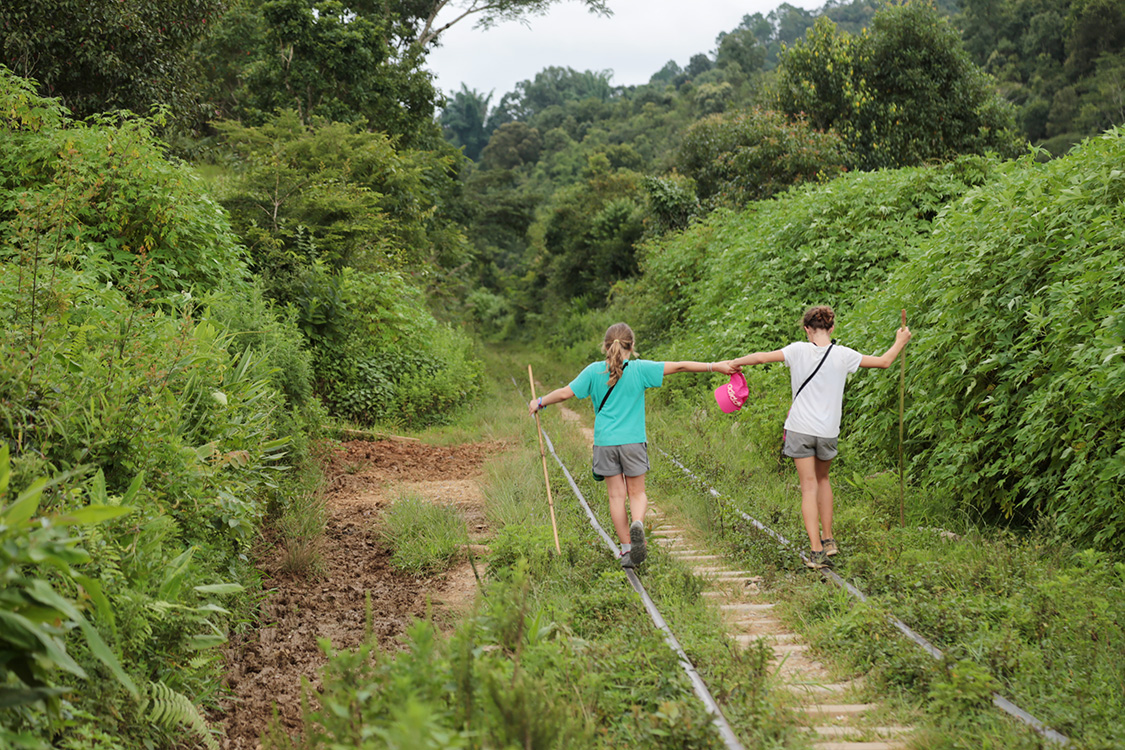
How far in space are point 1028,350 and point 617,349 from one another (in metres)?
3.63

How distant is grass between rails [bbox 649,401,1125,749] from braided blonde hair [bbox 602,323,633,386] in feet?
6.36

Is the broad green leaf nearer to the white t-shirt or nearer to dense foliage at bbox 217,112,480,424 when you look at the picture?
the white t-shirt

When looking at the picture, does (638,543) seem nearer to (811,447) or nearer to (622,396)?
(622,396)

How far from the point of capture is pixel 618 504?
611 cm

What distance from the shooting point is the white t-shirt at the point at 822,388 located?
240 inches

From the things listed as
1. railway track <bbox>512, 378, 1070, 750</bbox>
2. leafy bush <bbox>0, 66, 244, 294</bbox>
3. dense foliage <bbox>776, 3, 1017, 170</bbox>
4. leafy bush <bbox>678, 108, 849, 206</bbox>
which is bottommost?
railway track <bbox>512, 378, 1070, 750</bbox>

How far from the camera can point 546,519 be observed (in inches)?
304

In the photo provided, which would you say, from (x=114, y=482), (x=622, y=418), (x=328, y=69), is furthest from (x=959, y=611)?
(x=328, y=69)

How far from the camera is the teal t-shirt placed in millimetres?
6102

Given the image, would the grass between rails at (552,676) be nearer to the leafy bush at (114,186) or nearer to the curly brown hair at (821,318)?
the curly brown hair at (821,318)

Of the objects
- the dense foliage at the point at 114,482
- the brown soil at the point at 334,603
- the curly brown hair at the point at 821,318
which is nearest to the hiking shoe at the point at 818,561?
the curly brown hair at the point at 821,318

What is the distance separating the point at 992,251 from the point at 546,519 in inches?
197

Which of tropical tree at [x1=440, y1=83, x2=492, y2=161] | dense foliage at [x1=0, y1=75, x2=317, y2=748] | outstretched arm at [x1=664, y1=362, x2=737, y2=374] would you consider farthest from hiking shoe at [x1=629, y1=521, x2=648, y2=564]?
tropical tree at [x1=440, y1=83, x2=492, y2=161]

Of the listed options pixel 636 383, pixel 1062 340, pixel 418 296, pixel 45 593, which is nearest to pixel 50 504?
pixel 45 593
